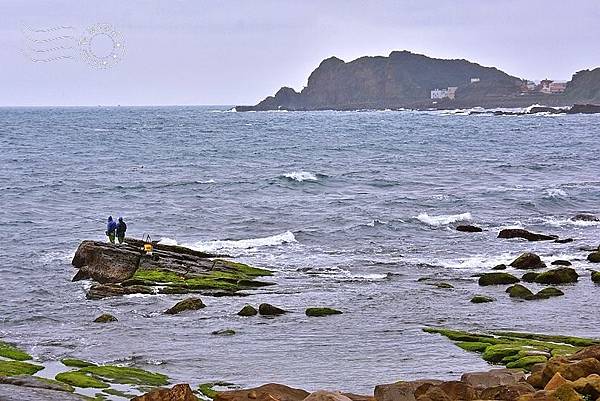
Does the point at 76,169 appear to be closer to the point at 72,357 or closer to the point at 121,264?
the point at 121,264

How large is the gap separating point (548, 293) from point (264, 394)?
20495 mm

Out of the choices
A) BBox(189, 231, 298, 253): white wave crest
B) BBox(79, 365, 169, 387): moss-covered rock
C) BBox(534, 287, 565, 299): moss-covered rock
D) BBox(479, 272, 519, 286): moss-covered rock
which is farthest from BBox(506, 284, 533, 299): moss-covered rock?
BBox(189, 231, 298, 253): white wave crest

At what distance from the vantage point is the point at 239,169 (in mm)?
97188

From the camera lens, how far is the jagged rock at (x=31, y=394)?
Result: 19750mm

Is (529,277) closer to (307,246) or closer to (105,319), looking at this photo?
(307,246)

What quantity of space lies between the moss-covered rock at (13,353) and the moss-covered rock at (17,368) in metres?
0.93

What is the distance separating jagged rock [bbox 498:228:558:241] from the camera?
51.8 m

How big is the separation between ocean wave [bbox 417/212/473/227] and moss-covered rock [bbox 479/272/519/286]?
1876 cm

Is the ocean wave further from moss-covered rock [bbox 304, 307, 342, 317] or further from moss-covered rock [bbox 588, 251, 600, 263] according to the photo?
moss-covered rock [bbox 304, 307, 342, 317]

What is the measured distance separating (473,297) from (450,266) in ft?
26.4

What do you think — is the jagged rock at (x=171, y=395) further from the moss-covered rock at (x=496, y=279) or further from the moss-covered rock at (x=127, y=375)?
the moss-covered rock at (x=496, y=279)

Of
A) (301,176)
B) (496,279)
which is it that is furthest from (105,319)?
(301,176)

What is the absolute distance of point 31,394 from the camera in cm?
2041

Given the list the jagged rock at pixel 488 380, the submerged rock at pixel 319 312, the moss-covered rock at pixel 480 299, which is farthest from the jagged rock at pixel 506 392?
the moss-covered rock at pixel 480 299
